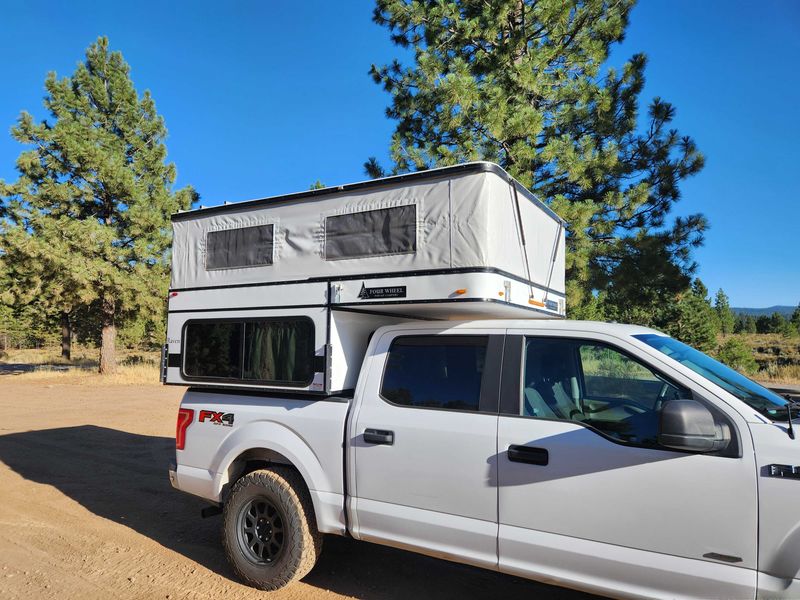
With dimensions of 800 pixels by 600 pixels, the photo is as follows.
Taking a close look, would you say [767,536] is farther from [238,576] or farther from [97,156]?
[97,156]

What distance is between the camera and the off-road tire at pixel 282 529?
4.13 m

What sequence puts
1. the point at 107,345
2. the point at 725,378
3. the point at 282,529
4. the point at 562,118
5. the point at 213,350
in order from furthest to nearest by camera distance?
the point at 107,345, the point at 562,118, the point at 213,350, the point at 282,529, the point at 725,378

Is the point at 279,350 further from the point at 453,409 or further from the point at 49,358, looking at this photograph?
the point at 49,358

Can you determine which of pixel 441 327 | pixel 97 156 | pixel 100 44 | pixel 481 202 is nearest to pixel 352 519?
pixel 441 327

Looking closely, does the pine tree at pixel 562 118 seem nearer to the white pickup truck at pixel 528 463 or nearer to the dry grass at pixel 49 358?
the white pickup truck at pixel 528 463

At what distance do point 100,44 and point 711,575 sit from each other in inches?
1105

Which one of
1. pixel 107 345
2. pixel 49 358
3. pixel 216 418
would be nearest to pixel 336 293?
pixel 216 418

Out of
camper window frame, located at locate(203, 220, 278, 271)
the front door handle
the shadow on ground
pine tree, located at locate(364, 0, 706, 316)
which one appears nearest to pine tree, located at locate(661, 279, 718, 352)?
pine tree, located at locate(364, 0, 706, 316)

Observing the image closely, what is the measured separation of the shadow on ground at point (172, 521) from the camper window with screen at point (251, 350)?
5.15ft

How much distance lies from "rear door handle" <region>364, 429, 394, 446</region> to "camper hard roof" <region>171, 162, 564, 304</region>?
108 centimetres

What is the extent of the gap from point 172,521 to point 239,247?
2.99m

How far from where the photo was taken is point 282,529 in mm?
4289

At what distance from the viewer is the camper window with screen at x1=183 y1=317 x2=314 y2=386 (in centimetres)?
432

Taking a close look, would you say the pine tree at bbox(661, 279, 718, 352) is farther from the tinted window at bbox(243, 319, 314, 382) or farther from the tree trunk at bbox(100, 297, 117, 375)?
the tinted window at bbox(243, 319, 314, 382)
